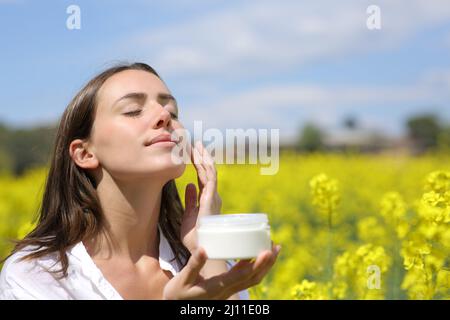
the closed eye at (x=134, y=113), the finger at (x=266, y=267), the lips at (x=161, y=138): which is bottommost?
the finger at (x=266, y=267)

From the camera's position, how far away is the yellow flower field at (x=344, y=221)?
6.59 ft

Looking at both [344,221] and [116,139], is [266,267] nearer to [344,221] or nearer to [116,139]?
[116,139]

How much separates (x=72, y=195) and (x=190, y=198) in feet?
1.18

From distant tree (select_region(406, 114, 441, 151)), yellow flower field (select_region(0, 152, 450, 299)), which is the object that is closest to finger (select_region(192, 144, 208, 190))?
yellow flower field (select_region(0, 152, 450, 299))

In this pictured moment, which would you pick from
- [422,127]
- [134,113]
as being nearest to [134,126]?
[134,113]

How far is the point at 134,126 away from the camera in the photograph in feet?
5.85

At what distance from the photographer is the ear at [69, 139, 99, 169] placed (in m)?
1.92

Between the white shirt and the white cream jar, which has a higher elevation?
the white cream jar

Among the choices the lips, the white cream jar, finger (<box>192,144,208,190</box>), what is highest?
the lips

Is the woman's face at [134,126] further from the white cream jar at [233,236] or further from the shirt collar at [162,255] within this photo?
the white cream jar at [233,236]

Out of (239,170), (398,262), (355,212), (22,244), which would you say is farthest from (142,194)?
(239,170)

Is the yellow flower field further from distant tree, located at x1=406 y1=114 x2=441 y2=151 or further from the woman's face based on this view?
distant tree, located at x1=406 y1=114 x2=441 y2=151

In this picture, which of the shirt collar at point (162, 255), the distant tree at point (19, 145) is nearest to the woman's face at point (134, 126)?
the shirt collar at point (162, 255)
